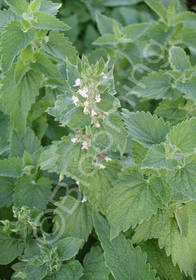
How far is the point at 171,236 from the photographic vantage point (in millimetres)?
1294

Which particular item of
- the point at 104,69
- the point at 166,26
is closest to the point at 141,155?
the point at 104,69

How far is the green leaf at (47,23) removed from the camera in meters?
1.34

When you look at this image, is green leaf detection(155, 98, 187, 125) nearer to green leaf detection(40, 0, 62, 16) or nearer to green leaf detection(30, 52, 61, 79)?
green leaf detection(30, 52, 61, 79)

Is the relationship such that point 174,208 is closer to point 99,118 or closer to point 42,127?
point 99,118

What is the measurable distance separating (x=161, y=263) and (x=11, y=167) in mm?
831

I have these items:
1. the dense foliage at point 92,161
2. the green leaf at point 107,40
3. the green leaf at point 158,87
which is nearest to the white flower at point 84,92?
the dense foliage at point 92,161

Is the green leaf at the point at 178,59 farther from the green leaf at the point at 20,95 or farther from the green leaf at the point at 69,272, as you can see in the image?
the green leaf at the point at 69,272

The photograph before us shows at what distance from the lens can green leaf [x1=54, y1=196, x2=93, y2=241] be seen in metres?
1.45

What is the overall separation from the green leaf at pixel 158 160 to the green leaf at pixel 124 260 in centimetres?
40

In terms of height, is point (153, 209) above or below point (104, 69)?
below

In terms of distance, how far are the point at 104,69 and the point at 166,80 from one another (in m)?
0.77

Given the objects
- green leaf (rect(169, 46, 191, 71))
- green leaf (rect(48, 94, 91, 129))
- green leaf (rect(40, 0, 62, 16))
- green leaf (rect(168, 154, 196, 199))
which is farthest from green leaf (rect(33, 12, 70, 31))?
green leaf (rect(168, 154, 196, 199))

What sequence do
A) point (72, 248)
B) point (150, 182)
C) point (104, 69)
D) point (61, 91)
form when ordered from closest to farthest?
point (104, 69)
point (150, 182)
point (72, 248)
point (61, 91)

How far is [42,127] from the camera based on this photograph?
180cm
